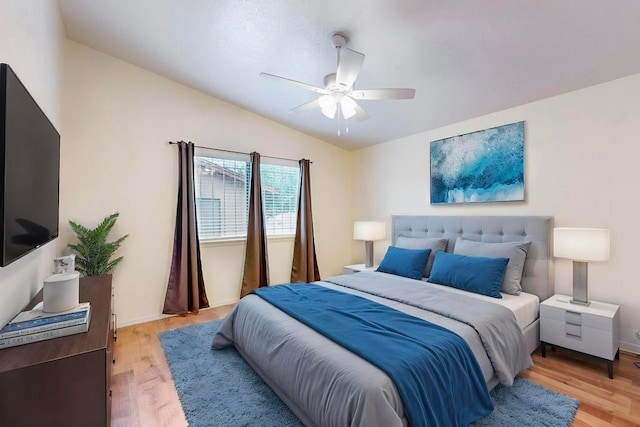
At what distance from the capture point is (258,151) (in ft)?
13.9

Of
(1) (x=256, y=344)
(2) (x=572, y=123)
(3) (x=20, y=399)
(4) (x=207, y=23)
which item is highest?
(4) (x=207, y=23)

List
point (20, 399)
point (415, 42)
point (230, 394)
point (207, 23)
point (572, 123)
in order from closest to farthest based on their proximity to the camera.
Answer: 1. point (20, 399)
2. point (230, 394)
3. point (415, 42)
4. point (207, 23)
5. point (572, 123)

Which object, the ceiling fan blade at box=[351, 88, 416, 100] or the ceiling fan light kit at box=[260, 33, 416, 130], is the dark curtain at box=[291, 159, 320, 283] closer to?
the ceiling fan light kit at box=[260, 33, 416, 130]

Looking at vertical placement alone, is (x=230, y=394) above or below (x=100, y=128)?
below

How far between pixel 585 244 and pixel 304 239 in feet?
10.6

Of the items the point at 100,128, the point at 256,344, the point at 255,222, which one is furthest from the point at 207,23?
the point at 256,344

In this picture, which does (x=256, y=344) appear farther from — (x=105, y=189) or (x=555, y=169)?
(x=555, y=169)

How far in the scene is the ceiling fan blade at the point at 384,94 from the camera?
2.19 m

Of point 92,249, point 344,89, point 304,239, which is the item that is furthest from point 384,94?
point 92,249

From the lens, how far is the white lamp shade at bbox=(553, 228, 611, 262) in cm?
227

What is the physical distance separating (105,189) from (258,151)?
191 cm

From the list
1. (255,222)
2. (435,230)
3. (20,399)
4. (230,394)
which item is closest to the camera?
(20,399)

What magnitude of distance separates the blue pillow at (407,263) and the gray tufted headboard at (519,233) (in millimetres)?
427

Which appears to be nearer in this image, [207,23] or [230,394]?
[230,394]
